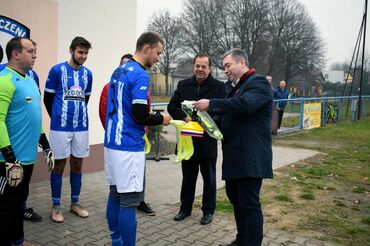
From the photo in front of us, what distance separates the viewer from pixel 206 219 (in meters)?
4.89

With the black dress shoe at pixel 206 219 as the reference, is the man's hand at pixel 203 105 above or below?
above

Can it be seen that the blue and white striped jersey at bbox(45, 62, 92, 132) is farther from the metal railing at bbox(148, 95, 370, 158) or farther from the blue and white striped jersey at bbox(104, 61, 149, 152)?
the metal railing at bbox(148, 95, 370, 158)

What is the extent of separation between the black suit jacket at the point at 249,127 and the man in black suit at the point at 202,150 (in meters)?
1.10

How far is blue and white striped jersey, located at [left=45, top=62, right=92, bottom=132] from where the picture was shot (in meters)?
4.77

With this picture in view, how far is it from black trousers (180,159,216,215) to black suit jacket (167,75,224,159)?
Answer: 0.53 ft

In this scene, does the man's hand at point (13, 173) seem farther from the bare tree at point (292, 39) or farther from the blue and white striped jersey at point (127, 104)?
the bare tree at point (292, 39)

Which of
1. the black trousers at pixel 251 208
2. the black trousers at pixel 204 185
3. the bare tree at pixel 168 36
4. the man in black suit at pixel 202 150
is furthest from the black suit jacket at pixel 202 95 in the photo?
the bare tree at pixel 168 36

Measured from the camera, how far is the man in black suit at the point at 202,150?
4.84 meters

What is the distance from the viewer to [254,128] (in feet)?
11.9

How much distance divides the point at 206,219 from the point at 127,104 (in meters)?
2.27

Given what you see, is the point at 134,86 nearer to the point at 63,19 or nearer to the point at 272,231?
the point at 272,231

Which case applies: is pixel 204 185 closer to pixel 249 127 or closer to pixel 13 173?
pixel 249 127

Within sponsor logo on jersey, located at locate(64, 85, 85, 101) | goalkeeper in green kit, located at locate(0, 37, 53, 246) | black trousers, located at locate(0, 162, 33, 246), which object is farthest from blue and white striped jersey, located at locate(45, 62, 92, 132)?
black trousers, located at locate(0, 162, 33, 246)

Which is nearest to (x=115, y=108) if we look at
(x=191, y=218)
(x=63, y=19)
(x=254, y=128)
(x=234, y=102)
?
(x=234, y=102)
